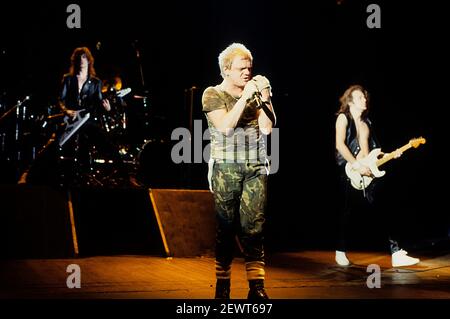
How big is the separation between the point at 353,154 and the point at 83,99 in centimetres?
433

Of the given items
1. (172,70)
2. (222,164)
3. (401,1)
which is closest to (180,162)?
(172,70)

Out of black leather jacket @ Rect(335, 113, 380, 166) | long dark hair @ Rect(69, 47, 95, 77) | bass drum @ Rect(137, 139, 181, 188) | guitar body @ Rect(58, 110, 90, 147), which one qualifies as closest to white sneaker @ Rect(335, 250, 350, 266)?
black leather jacket @ Rect(335, 113, 380, 166)

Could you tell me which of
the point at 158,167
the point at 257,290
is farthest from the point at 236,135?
the point at 158,167

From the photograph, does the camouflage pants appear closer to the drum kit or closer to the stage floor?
the stage floor

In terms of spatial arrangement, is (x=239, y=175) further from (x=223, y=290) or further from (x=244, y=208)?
(x=223, y=290)

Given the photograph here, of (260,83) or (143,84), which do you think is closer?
(260,83)

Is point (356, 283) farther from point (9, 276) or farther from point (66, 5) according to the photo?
point (66, 5)

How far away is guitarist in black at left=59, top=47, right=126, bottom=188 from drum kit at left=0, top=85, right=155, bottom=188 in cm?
10

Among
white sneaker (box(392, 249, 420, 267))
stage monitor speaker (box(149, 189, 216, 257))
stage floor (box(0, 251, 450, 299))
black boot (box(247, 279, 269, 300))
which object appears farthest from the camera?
stage monitor speaker (box(149, 189, 216, 257))

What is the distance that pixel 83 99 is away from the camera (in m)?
8.42

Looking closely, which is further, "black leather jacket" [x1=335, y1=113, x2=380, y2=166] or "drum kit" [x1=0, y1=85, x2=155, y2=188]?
"drum kit" [x1=0, y1=85, x2=155, y2=188]

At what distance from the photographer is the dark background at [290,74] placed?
9023 mm

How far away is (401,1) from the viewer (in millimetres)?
8609

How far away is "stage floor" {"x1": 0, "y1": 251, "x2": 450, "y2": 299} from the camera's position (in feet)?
14.3
